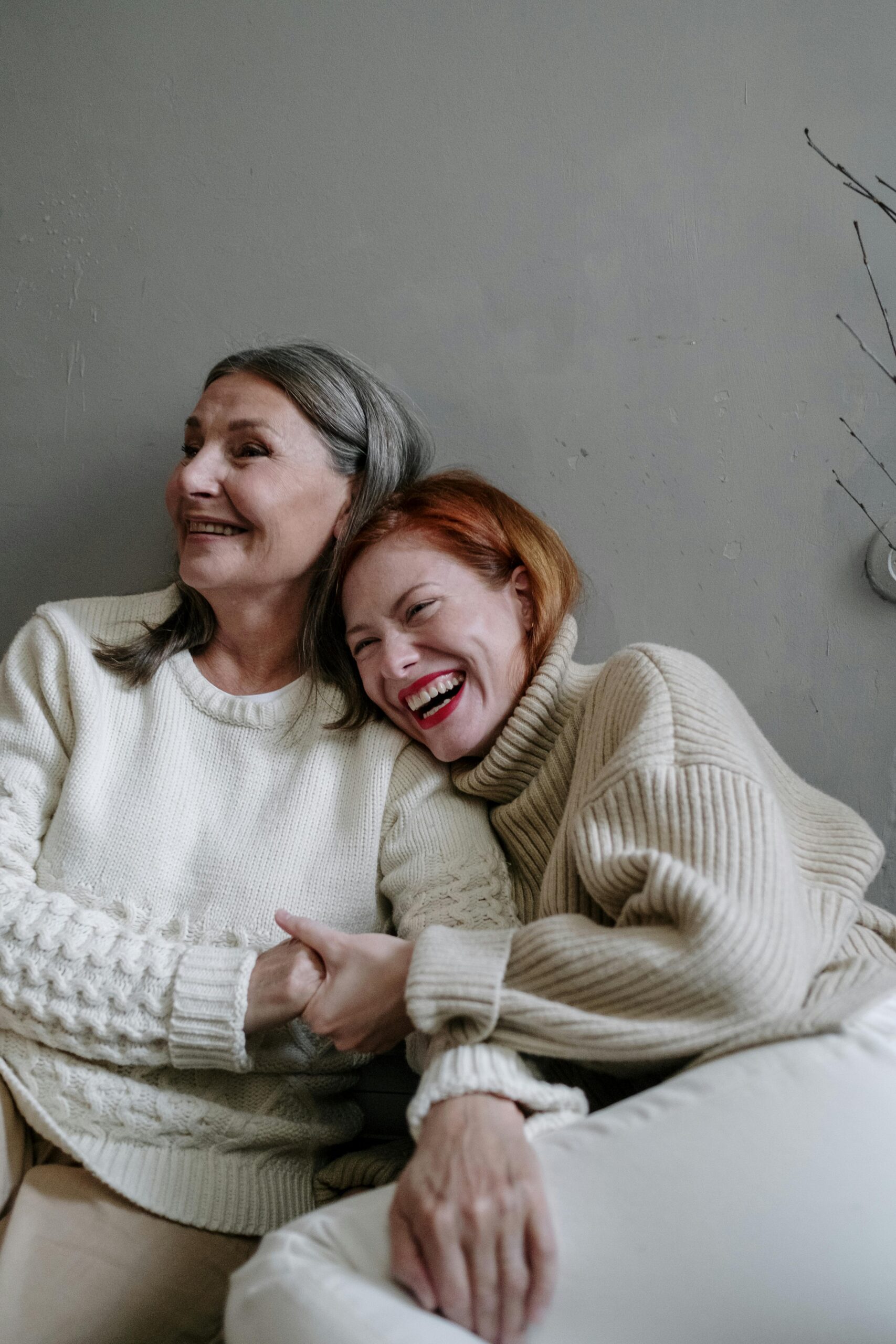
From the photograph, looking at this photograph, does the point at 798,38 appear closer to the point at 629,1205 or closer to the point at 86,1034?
the point at 629,1205

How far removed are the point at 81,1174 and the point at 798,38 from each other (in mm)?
1991

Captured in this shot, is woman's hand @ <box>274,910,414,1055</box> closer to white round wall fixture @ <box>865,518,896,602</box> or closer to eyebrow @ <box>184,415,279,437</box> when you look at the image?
eyebrow @ <box>184,415,279,437</box>

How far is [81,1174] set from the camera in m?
1.25

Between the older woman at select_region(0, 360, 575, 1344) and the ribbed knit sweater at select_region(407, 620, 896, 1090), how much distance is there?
95 millimetres

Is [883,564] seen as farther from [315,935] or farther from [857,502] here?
[315,935]

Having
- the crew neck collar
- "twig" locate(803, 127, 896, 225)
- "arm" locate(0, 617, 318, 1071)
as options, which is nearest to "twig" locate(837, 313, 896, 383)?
"twig" locate(803, 127, 896, 225)

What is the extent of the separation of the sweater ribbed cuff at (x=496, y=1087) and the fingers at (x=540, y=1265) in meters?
0.10

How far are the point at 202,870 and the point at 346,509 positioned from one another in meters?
0.58

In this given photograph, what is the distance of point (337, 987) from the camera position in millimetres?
1180

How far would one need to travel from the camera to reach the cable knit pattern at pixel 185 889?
48.6 inches

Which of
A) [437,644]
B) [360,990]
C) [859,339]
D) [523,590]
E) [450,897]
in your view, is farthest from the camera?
[859,339]

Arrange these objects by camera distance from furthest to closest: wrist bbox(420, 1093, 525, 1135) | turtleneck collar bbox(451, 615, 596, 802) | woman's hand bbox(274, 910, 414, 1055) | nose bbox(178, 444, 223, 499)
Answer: nose bbox(178, 444, 223, 499), turtleneck collar bbox(451, 615, 596, 802), woman's hand bbox(274, 910, 414, 1055), wrist bbox(420, 1093, 525, 1135)

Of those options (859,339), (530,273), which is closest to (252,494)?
(530,273)

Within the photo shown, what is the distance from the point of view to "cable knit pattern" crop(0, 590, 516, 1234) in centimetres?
124
